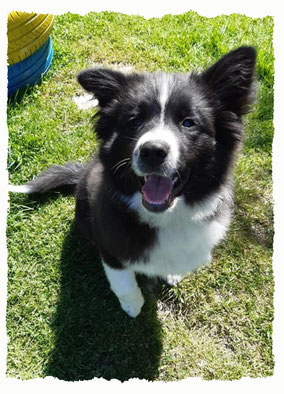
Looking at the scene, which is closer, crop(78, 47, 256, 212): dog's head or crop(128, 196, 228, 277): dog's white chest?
crop(78, 47, 256, 212): dog's head

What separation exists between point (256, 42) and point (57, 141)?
2543 mm

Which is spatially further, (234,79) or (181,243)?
(181,243)

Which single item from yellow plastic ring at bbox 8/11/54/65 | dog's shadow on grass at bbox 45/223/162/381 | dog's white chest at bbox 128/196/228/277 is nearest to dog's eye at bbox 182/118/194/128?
dog's white chest at bbox 128/196/228/277

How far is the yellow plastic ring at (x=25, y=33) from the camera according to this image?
131 inches

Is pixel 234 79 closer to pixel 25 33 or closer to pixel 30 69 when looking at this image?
pixel 25 33

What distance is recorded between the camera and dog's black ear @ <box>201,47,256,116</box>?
2.04 m

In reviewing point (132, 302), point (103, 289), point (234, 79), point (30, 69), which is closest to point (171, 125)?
point (234, 79)

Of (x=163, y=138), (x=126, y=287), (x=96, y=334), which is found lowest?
(x=96, y=334)

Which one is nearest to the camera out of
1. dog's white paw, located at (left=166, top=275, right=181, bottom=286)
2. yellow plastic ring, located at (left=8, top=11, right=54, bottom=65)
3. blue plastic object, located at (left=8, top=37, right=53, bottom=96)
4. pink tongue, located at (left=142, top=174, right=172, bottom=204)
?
pink tongue, located at (left=142, top=174, right=172, bottom=204)

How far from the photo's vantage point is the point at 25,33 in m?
3.42

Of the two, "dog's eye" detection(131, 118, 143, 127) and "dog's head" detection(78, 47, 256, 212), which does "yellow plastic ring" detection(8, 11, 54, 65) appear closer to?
"dog's head" detection(78, 47, 256, 212)

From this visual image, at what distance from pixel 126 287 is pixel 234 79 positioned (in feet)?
4.84

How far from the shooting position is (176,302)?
2941 mm

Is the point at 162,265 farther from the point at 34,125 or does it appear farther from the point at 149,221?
the point at 34,125
